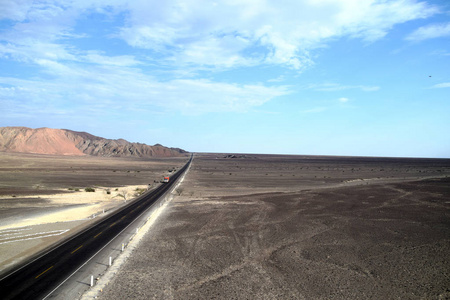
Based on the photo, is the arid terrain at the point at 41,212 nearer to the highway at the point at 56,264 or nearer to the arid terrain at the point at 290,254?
the highway at the point at 56,264

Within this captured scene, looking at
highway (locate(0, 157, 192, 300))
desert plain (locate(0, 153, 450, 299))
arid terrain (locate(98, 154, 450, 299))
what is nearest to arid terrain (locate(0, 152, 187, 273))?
desert plain (locate(0, 153, 450, 299))

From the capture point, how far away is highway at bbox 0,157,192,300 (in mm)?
16500

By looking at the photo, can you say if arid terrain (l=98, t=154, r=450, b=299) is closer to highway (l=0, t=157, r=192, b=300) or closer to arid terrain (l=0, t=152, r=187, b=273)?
highway (l=0, t=157, r=192, b=300)

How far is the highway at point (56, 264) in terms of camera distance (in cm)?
1650

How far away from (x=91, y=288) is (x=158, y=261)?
5540mm

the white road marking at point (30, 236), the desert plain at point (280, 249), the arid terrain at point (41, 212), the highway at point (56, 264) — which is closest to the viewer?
the highway at point (56, 264)

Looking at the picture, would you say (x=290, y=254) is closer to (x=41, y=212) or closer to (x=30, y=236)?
(x=30, y=236)

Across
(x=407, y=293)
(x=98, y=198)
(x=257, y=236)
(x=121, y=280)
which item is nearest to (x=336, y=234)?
(x=257, y=236)

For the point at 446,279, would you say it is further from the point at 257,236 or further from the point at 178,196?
the point at 178,196

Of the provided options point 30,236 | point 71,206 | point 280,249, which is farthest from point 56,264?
point 71,206

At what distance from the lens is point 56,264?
20.2 metres

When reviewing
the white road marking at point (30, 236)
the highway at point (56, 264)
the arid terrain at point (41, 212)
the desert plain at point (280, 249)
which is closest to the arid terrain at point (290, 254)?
the desert plain at point (280, 249)

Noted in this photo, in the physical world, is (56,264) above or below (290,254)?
above

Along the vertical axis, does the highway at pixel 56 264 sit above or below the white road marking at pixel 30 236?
above
